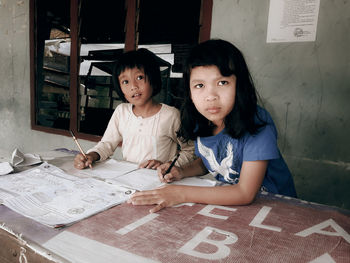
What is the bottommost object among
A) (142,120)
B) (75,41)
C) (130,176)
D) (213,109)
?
(130,176)

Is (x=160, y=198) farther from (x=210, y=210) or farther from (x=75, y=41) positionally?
(x=75, y=41)

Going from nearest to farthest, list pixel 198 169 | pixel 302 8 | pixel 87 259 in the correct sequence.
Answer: pixel 87 259 → pixel 198 169 → pixel 302 8

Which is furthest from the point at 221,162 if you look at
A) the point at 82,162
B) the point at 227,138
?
the point at 82,162

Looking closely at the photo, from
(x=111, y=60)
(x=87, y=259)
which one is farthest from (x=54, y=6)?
(x=87, y=259)

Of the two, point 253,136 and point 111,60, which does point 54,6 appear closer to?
point 111,60

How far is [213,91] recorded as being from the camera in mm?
960

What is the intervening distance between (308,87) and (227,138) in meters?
1.18

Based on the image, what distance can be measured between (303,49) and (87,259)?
1966 millimetres

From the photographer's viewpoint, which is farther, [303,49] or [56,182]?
[303,49]

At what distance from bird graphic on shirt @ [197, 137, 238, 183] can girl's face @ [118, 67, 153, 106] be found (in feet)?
1.67

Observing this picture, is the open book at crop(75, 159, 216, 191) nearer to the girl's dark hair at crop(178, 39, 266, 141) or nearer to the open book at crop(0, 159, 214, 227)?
the open book at crop(0, 159, 214, 227)

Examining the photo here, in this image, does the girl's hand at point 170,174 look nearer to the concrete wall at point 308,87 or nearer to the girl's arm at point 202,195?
the girl's arm at point 202,195

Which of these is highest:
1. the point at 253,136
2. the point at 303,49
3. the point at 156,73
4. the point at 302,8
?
the point at 302,8

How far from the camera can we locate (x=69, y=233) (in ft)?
2.04
